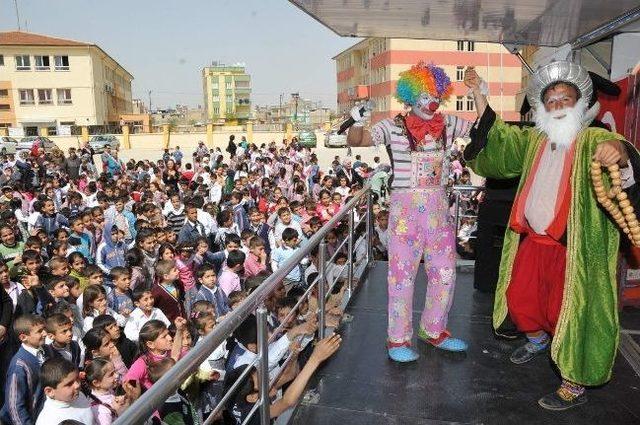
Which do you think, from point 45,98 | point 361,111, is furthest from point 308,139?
point 361,111

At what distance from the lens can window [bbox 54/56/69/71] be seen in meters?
46.0

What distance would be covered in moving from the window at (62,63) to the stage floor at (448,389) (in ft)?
163

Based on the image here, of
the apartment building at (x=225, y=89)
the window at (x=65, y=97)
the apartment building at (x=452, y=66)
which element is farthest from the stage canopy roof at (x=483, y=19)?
the apartment building at (x=225, y=89)

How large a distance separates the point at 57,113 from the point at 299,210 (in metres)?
44.5

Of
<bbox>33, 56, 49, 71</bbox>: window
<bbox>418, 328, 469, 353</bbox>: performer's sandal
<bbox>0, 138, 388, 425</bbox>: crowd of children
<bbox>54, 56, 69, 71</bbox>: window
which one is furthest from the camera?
<bbox>54, 56, 69, 71</bbox>: window

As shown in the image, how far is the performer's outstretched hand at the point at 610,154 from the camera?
2.40 metres

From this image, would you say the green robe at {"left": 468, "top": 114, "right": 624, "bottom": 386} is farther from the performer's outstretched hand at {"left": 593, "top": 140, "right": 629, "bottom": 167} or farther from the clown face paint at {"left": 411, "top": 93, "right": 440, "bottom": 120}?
the clown face paint at {"left": 411, "top": 93, "right": 440, "bottom": 120}

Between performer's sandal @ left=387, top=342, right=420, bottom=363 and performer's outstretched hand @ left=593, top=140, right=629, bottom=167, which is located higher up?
performer's outstretched hand @ left=593, top=140, right=629, bottom=167

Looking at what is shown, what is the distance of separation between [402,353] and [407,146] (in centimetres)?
121

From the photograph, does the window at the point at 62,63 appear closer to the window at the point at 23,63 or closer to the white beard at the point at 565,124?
the window at the point at 23,63

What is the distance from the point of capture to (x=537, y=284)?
9.43 ft

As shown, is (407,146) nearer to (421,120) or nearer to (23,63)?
(421,120)

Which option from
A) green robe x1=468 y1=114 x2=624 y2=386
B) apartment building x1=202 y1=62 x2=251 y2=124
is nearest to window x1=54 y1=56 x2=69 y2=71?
green robe x1=468 y1=114 x2=624 y2=386

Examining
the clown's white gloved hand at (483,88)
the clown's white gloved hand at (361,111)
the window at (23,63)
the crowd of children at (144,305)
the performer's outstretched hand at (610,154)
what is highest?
the window at (23,63)
